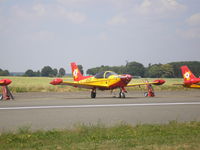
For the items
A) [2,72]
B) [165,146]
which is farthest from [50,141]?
[2,72]

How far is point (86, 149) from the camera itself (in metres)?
6.16

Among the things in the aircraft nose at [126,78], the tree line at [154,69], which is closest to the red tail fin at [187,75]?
the aircraft nose at [126,78]

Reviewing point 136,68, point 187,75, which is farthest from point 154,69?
point 187,75

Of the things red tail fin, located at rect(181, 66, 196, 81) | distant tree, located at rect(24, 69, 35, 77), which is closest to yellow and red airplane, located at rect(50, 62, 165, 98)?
red tail fin, located at rect(181, 66, 196, 81)

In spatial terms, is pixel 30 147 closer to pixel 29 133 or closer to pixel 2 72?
pixel 29 133

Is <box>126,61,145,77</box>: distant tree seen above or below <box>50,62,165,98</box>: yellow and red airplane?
above

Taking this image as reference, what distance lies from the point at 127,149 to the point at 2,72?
139192 mm

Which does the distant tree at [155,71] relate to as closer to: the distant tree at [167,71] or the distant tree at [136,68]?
the distant tree at [167,71]

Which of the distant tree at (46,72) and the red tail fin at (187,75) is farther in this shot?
the distant tree at (46,72)

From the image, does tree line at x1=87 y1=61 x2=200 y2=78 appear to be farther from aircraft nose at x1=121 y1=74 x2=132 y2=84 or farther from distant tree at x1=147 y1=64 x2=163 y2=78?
aircraft nose at x1=121 y1=74 x2=132 y2=84

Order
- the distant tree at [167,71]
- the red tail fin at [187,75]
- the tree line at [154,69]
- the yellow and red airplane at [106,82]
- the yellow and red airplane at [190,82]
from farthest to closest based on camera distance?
1. the distant tree at [167,71]
2. the tree line at [154,69]
3. the red tail fin at [187,75]
4. the yellow and red airplane at [190,82]
5. the yellow and red airplane at [106,82]

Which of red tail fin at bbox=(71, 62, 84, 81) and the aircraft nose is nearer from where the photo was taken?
the aircraft nose

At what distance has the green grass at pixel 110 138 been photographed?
643 centimetres

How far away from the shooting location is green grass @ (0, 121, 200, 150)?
6.43 metres
